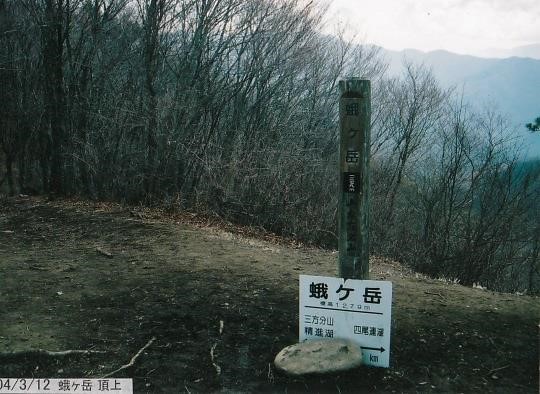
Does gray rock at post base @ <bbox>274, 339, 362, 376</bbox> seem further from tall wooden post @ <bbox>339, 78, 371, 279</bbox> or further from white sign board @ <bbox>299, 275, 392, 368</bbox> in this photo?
tall wooden post @ <bbox>339, 78, 371, 279</bbox>

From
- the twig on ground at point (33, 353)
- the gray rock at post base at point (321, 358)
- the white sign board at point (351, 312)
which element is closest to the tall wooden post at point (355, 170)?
the white sign board at point (351, 312)

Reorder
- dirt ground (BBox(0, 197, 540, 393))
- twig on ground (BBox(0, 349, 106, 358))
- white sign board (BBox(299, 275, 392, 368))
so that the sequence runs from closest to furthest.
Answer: white sign board (BBox(299, 275, 392, 368)), dirt ground (BBox(0, 197, 540, 393)), twig on ground (BBox(0, 349, 106, 358))

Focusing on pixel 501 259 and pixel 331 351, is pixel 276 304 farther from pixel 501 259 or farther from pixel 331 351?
pixel 501 259

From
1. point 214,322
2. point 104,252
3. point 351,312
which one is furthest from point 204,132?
point 351,312

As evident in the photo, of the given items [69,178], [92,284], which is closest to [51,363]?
[92,284]

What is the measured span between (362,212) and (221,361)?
5.19 ft

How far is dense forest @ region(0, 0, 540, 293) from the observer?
1182 centimetres

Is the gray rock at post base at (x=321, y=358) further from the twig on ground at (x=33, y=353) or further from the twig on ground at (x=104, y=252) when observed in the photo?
the twig on ground at (x=104, y=252)

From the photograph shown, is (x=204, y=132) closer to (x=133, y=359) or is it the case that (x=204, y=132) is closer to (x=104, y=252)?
(x=104, y=252)

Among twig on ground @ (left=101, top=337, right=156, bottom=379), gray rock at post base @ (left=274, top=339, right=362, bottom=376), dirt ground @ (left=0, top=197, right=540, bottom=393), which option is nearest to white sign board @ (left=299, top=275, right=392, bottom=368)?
gray rock at post base @ (left=274, top=339, right=362, bottom=376)

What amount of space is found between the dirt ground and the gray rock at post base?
77mm

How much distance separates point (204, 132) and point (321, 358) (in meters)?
9.89

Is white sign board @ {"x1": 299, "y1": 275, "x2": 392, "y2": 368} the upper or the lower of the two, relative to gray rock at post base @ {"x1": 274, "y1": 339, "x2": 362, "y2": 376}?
upper

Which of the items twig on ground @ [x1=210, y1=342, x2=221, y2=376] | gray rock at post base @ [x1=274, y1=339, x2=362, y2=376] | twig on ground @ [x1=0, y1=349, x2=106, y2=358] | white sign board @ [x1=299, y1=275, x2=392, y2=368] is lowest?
twig on ground @ [x1=210, y1=342, x2=221, y2=376]
